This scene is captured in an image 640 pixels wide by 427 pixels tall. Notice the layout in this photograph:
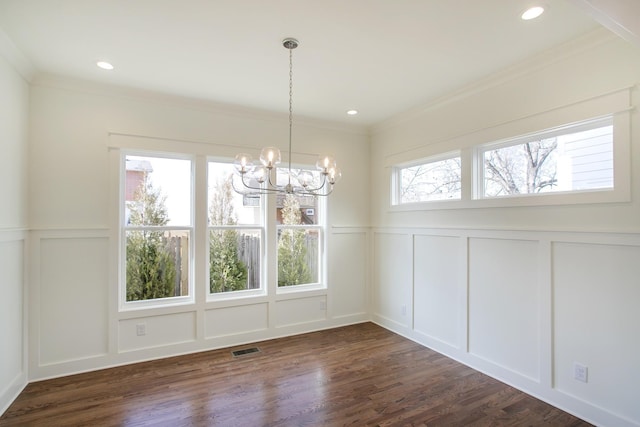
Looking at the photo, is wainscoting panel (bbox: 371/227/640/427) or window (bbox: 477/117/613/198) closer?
wainscoting panel (bbox: 371/227/640/427)

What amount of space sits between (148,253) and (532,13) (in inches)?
156

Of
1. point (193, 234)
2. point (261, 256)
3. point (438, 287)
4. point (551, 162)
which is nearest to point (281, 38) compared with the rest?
point (193, 234)

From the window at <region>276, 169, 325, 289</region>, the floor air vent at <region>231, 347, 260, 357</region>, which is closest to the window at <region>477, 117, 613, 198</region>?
the window at <region>276, 169, 325, 289</region>

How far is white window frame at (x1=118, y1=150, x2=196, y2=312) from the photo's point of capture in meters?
3.39

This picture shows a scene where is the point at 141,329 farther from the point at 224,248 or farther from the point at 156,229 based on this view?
the point at 224,248

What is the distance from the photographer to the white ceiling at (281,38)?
2.09m

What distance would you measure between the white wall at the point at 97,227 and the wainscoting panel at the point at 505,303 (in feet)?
7.67

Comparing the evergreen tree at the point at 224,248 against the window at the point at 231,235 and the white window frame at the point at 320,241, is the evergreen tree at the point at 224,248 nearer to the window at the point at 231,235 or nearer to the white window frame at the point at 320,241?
the window at the point at 231,235

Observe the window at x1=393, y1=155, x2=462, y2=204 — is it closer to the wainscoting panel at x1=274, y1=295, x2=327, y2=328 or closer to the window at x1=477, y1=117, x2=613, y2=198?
the window at x1=477, y1=117, x2=613, y2=198

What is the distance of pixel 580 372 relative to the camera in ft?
8.09

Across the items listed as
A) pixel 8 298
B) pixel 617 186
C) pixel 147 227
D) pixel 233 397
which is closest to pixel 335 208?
pixel 147 227

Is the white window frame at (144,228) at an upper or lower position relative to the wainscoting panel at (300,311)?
upper

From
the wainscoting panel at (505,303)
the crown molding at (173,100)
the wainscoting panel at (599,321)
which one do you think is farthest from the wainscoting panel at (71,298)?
the wainscoting panel at (599,321)

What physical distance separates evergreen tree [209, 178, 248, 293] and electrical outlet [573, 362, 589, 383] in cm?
329
